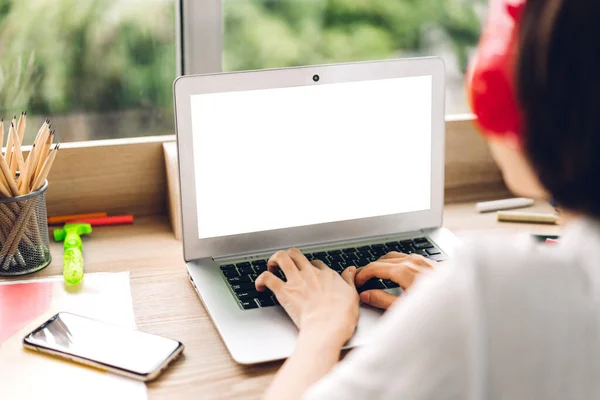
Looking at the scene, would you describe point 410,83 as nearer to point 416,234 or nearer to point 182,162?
point 416,234

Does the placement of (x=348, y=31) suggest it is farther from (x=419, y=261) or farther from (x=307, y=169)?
(x=419, y=261)

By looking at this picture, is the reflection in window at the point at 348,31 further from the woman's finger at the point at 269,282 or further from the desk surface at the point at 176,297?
the woman's finger at the point at 269,282

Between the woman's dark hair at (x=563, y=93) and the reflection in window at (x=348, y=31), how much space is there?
2184mm

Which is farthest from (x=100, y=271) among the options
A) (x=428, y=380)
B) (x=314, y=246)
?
(x=428, y=380)

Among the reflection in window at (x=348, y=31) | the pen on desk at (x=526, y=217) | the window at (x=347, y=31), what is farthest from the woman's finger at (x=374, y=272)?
the reflection in window at (x=348, y=31)

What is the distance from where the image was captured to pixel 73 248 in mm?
1141

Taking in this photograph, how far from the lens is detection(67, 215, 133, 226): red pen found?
1.29m

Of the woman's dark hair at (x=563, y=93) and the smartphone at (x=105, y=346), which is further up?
the woman's dark hair at (x=563, y=93)

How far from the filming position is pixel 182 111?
1047mm

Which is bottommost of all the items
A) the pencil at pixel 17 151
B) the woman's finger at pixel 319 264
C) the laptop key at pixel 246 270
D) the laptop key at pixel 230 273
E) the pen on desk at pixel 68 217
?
the laptop key at pixel 230 273

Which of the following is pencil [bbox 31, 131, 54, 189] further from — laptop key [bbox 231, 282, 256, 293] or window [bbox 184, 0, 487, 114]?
window [bbox 184, 0, 487, 114]

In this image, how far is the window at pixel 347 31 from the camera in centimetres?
284

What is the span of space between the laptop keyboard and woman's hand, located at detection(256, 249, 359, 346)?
21 mm

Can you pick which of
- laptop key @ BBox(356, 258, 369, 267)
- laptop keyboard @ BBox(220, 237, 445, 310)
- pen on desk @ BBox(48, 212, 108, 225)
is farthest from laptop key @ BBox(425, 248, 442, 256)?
A: pen on desk @ BBox(48, 212, 108, 225)
